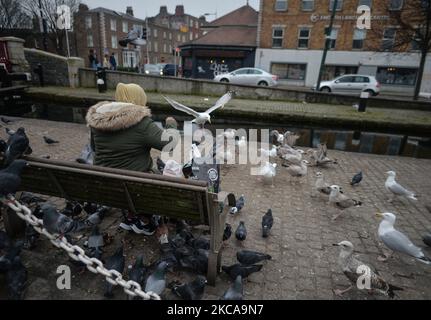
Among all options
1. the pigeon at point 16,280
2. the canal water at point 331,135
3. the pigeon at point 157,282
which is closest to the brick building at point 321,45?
the canal water at point 331,135

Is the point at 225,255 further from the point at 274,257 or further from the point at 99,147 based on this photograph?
the point at 99,147

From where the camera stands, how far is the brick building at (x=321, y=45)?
90.2 ft

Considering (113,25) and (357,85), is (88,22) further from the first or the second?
(357,85)

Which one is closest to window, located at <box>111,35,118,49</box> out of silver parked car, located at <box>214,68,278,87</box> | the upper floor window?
the upper floor window

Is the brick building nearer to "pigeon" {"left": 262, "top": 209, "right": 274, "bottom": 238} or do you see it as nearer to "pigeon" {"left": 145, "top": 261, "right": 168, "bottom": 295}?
"pigeon" {"left": 262, "top": 209, "right": 274, "bottom": 238}

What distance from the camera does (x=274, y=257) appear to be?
3395mm

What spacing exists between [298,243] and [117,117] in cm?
263

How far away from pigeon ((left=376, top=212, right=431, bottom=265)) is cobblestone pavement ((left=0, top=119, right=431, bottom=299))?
26 cm

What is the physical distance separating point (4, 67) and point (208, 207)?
18.8 metres

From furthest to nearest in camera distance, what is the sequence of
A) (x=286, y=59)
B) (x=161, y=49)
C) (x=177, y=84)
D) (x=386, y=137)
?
(x=161, y=49), (x=286, y=59), (x=177, y=84), (x=386, y=137)

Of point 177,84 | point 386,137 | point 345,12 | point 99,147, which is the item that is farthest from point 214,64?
point 99,147

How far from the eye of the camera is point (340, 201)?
14.6 ft

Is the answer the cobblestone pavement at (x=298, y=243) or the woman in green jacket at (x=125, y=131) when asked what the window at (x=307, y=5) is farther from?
the woman in green jacket at (x=125, y=131)

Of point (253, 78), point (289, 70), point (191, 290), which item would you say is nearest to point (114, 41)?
point (289, 70)
